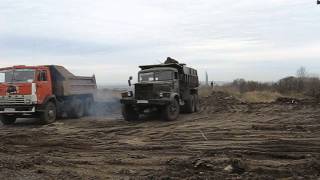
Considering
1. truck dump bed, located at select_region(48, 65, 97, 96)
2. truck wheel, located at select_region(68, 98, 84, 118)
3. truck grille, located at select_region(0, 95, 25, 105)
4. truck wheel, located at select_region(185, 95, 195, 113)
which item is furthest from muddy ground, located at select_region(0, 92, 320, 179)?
truck wheel, located at select_region(185, 95, 195, 113)

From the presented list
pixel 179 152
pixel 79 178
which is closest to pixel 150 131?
pixel 179 152

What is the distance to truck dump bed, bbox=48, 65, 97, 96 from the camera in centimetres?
2269

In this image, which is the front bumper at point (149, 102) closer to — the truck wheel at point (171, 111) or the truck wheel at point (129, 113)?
the truck wheel at point (171, 111)

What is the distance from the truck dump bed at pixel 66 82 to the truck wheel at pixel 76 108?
0.42 meters

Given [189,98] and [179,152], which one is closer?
[179,152]

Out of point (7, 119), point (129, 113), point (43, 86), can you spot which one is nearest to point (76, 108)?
point (129, 113)

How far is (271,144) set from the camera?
13273 millimetres

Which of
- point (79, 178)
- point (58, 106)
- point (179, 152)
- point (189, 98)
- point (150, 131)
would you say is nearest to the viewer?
point (79, 178)

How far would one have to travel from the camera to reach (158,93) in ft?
73.4

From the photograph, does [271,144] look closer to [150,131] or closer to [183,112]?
[150,131]

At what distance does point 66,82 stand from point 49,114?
6.75 feet

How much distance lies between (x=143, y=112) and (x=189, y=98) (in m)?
3.57

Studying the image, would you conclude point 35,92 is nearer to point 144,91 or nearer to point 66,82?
point 66,82

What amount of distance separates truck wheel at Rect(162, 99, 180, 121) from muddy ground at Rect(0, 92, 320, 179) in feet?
5.77
